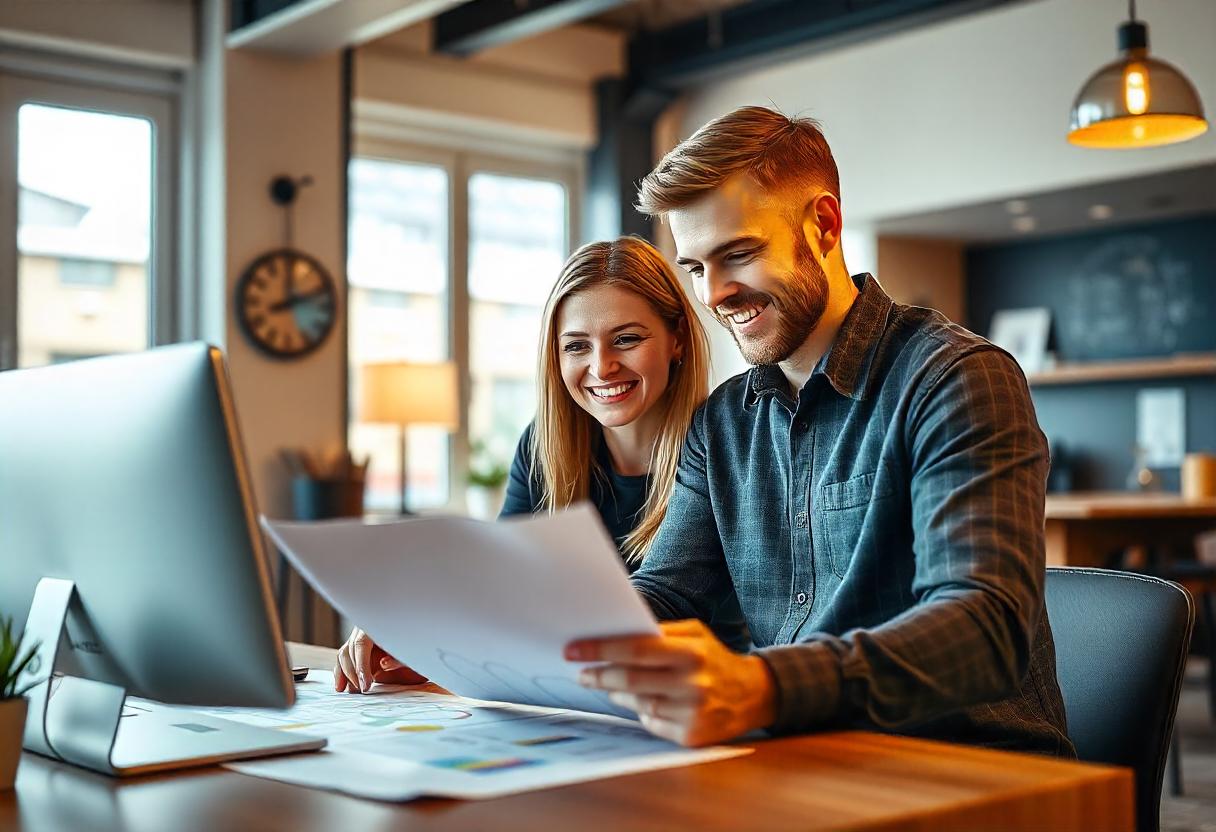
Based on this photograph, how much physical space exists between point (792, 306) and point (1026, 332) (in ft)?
20.7

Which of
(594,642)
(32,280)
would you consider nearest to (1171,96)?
(594,642)

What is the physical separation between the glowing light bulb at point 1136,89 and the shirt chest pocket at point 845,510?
2.76 metres

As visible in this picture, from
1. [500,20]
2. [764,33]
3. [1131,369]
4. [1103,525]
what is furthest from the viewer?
[1131,369]

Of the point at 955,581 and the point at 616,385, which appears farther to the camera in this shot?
the point at 616,385

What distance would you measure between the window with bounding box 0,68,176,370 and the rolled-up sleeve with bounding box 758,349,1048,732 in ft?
14.8

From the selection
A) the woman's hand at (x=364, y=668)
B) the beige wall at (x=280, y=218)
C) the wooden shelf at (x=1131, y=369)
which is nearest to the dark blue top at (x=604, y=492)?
the woman's hand at (x=364, y=668)

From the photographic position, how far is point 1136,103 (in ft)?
12.4

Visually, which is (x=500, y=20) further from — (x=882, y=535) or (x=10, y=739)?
(x=10, y=739)

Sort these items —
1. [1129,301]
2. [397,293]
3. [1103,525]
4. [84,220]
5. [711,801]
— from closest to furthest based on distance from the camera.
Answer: [711,801], [1103,525], [84,220], [397,293], [1129,301]

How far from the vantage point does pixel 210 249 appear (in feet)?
17.6

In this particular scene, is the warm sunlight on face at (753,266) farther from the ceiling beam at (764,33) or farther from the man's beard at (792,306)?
the ceiling beam at (764,33)

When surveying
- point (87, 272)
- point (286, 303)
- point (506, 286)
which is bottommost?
point (286, 303)

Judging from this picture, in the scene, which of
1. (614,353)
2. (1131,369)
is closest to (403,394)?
(614,353)

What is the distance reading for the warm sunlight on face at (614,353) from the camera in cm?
210
